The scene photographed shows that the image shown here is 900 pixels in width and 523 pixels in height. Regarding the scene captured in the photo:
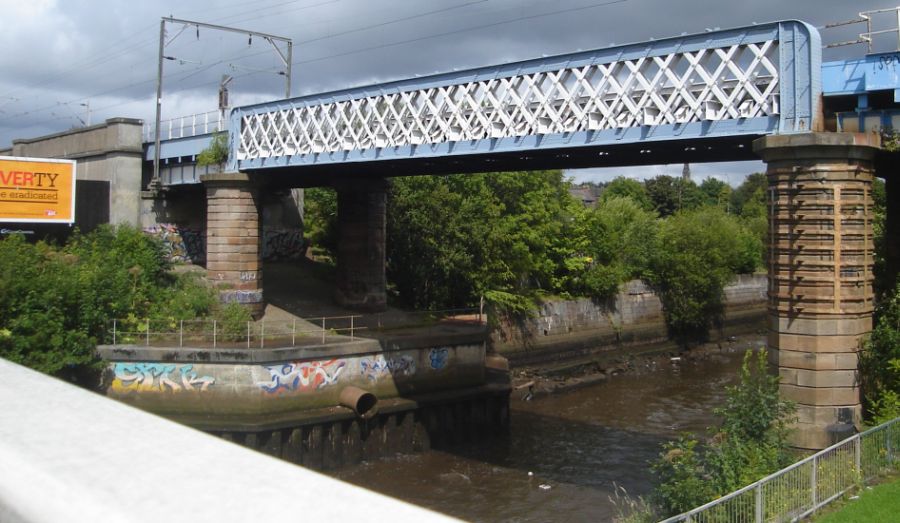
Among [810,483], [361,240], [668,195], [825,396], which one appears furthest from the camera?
[668,195]

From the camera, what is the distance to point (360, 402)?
2452cm

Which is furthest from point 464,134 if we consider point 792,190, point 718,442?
point 718,442

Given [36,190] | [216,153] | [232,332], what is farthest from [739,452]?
[36,190]

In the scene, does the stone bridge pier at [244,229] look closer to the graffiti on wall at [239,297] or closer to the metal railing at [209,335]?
the graffiti on wall at [239,297]

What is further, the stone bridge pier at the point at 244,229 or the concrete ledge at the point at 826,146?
the stone bridge pier at the point at 244,229

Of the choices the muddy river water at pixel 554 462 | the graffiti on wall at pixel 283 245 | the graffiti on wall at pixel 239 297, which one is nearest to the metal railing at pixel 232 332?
the graffiti on wall at pixel 239 297

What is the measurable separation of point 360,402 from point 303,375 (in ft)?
6.54

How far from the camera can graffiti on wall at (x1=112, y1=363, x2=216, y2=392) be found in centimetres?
2323

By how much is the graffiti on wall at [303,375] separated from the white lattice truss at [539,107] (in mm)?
7092

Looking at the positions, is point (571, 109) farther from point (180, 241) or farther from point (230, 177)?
point (180, 241)

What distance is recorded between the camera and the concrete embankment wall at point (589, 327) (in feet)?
136

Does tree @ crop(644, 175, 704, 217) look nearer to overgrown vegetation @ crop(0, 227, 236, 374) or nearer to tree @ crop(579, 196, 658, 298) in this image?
tree @ crop(579, 196, 658, 298)

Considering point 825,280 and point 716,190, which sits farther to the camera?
point 716,190

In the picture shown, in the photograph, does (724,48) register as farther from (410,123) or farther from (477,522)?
(477,522)
